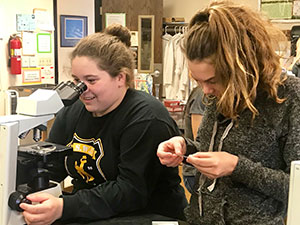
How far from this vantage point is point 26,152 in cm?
132

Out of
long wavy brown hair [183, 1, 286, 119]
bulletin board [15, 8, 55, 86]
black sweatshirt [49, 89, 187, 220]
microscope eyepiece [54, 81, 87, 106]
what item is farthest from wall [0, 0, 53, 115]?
long wavy brown hair [183, 1, 286, 119]

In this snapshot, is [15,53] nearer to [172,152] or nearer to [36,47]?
[36,47]

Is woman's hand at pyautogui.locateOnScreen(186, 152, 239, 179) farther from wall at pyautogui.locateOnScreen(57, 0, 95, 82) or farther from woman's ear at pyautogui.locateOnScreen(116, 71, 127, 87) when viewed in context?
wall at pyautogui.locateOnScreen(57, 0, 95, 82)

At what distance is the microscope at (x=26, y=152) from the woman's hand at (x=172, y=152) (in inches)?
13.2

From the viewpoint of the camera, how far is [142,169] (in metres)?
1.50

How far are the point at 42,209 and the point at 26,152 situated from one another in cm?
19

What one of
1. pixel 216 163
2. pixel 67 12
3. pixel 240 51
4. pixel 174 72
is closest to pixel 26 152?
pixel 216 163

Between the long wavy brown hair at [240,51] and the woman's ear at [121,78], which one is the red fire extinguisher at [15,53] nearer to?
the woman's ear at [121,78]

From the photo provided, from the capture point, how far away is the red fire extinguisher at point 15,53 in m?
3.68

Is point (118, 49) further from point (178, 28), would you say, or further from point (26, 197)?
point (178, 28)

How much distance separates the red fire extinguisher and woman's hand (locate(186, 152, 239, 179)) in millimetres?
2924

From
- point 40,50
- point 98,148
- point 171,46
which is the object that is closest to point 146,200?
point 98,148

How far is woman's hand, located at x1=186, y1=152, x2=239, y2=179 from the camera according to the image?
3.76 ft

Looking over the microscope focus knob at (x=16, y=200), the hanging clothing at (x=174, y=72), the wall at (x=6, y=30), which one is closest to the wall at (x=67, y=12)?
the wall at (x=6, y=30)
